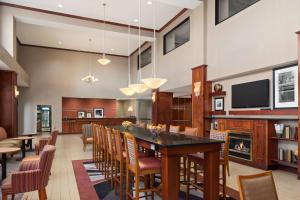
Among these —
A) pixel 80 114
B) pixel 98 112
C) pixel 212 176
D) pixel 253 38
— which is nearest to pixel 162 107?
pixel 253 38

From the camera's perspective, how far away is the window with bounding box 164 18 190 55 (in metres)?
8.55

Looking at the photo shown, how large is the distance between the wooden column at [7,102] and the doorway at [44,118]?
17.2 feet

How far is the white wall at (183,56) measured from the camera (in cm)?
742

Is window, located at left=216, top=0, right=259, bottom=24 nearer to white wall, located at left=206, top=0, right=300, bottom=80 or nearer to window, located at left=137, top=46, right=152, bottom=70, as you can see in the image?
white wall, located at left=206, top=0, right=300, bottom=80

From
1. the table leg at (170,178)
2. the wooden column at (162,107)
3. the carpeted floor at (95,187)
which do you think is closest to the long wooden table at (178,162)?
the table leg at (170,178)

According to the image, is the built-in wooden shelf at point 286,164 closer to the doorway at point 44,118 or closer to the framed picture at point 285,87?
the framed picture at point 285,87

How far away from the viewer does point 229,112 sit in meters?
6.46

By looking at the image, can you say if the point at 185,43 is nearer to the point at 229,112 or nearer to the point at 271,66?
the point at 229,112

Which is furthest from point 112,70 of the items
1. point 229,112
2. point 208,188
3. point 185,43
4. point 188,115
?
point 208,188

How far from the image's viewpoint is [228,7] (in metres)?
6.45

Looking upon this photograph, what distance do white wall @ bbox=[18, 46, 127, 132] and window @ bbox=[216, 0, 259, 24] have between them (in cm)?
950

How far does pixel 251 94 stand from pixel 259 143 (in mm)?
1329

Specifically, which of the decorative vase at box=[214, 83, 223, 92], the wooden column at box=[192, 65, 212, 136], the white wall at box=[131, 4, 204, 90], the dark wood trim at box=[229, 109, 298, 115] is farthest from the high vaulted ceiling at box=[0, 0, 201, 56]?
the dark wood trim at box=[229, 109, 298, 115]

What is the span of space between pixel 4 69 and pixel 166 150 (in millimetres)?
7679
